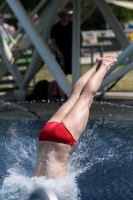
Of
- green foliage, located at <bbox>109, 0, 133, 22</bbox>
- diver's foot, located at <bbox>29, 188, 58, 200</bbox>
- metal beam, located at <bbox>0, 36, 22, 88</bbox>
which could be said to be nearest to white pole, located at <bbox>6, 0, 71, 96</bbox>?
metal beam, located at <bbox>0, 36, 22, 88</bbox>

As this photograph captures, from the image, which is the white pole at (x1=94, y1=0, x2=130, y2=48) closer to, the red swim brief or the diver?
the diver

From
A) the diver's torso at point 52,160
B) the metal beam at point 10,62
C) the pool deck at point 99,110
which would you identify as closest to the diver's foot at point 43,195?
the diver's torso at point 52,160

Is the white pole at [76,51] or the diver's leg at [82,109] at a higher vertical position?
the diver's leg at [82,109]

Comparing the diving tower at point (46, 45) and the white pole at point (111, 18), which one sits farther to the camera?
the white pole at point (111, 18)

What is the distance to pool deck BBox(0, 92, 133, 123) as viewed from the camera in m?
9.64

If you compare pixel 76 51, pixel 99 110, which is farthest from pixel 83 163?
pixel 76 51

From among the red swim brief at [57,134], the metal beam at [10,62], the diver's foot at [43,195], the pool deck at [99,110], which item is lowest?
the pool deck at [99,110]

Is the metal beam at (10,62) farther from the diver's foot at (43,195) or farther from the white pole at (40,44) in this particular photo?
the diver's foot at (43,195)

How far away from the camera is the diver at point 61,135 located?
526cm

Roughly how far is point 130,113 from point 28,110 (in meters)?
1.95

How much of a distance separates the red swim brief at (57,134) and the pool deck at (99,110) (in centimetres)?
395

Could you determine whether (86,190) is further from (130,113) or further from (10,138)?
(130,113)

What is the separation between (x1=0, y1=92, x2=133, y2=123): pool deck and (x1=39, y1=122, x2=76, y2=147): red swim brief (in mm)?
3947

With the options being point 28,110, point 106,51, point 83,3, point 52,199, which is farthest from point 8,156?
point 106,51
